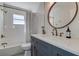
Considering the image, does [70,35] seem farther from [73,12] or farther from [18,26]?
[18,26]

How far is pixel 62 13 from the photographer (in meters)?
2.54

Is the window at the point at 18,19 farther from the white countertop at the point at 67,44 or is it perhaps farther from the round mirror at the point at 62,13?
the white countertop at the point at 67,44

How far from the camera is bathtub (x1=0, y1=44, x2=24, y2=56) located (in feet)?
10.1

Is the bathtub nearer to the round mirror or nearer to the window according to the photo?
the window

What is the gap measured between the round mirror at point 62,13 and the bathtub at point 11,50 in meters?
1.21

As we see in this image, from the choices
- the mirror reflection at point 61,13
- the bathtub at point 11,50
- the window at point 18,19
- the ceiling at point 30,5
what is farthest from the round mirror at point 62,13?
the bathtub at point 11,50

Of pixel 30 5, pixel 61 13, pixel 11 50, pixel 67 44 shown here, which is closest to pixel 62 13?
pixel 61 13

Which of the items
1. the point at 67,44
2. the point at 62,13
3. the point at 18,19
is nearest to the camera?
the point at 67,44

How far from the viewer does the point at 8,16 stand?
3371 mm

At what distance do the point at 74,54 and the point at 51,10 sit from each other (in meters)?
2.22

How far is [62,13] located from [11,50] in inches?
65.8

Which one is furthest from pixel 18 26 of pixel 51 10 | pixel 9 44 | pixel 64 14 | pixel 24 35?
pixel 64 14

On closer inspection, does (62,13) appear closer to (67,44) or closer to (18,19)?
(67,44)

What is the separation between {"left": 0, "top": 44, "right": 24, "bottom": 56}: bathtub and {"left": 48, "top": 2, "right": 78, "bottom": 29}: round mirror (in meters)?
1.21
